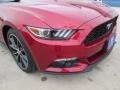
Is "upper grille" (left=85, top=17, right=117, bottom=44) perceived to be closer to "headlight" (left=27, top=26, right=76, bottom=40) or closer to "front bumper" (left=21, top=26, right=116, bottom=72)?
"front bumper" (left=21, top=26, right=116, bottom=72)

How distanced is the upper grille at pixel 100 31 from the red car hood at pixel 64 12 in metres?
0.15

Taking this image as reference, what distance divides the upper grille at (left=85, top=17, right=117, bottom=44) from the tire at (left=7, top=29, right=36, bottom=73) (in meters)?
0.81

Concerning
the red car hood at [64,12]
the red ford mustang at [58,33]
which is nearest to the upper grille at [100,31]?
the red ford mustang at [58,33]

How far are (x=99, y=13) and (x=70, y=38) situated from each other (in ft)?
2.36

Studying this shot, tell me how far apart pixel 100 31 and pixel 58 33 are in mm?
633

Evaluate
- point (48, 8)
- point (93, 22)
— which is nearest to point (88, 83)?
point (93, 22)

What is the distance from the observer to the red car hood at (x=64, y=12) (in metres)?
2.39

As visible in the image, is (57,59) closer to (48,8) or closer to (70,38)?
(70,38)

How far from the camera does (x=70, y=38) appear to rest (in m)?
2.32

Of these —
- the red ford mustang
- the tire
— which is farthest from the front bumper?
the tire

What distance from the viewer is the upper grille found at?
8.02 feet

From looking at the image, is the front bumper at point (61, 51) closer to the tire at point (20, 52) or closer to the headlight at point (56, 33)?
the headlight at point (56, 33)

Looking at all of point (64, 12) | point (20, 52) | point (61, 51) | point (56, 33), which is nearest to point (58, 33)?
point (56, 33)

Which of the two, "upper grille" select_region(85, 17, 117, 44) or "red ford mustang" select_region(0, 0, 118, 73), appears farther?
"upper grille" select_region(85, 17, 117, 44)
